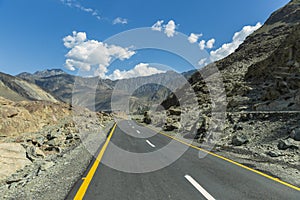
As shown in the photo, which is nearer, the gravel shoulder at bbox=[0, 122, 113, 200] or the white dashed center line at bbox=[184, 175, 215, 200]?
the white dashed center line at bbox=[184, 175, 215, 200]

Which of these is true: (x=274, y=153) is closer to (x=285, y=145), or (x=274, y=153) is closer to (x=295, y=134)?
(x=285, y=145)

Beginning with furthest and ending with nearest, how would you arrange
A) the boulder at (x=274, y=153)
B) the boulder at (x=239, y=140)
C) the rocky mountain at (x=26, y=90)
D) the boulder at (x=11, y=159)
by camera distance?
1. the rocky mountain at (x=26, y=90)
2. the boulder at (x=239, y=140)
3. the boulder at (x=274, y=153)
4. the boulder at (x=11, y=159)

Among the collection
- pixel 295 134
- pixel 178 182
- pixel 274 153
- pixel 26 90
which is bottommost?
pixel 178 182

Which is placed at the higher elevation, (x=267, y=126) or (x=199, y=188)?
(x=267, y=126)

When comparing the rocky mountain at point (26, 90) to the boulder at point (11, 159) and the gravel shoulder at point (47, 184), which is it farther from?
the gravel shoulder at point (47, 184)

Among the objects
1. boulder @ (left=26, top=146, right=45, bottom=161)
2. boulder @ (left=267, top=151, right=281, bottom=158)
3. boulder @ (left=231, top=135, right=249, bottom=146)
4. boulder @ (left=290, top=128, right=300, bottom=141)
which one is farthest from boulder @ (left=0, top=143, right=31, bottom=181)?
boulder @ (left=290, top=128, right=300, bottom=141)

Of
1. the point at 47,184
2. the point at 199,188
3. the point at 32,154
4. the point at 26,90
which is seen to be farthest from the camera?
the point at 26,90

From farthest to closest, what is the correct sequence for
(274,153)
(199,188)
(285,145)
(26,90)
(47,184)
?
(26,90), (285,145), (274,153), (47,184), (199,188)

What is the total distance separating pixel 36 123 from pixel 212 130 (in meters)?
27.7

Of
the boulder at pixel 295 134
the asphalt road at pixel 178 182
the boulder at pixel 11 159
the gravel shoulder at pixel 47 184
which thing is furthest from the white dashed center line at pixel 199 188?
the boulder at pixel 295 134

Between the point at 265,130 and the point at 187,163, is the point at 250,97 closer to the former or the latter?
the point at 265,130

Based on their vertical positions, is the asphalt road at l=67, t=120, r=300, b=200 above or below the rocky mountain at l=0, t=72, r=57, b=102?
below

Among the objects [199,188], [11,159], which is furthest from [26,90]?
[199,188]

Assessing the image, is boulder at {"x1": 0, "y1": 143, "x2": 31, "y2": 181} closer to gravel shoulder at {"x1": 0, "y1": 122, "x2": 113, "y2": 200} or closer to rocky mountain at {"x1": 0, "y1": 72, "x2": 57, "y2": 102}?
gravel shoulder at {"x1": 0, "y1": 122, "x2": 113, "y2": 200}
